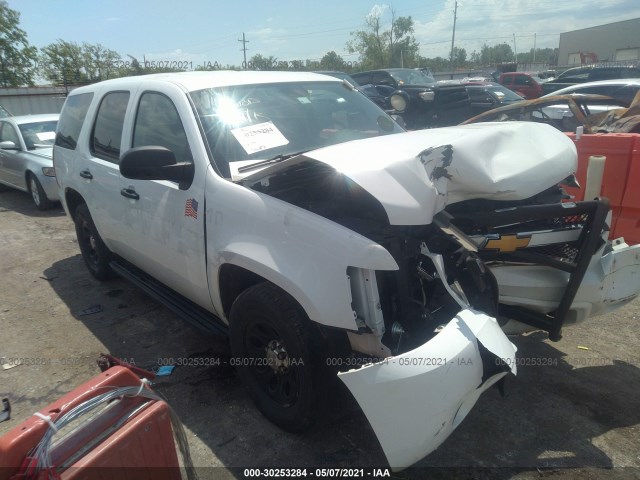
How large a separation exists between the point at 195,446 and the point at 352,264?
1.51 meters

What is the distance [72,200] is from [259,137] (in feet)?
9.81

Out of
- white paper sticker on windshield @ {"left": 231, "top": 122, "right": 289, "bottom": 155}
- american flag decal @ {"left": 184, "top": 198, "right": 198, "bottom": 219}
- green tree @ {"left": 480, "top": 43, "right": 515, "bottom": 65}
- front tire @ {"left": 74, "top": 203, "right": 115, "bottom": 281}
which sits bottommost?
front tire @ {"left": 74, "top": 203, "right": 115, "bottom": 281}

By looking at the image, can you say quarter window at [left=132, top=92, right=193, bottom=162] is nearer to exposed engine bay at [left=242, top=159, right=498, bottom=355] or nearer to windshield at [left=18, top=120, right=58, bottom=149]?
→ exposed engine bay at [left=242, top=159, right=498, bottom=355]

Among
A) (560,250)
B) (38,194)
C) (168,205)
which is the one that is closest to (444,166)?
(560,250)

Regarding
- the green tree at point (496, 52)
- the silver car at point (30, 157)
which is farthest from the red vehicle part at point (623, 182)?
the green tree at point (496, 52)

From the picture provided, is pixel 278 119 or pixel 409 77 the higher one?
pixel 409 77

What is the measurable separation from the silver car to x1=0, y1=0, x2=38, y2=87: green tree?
3727cm

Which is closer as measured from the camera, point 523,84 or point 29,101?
point 523,84

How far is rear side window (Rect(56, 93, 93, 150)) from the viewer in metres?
4.67

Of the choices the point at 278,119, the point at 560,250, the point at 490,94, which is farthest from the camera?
the point at 490,94

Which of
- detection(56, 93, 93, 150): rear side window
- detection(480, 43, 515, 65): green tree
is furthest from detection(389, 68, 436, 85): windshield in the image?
detection(480, 43, 515, 65): green tree

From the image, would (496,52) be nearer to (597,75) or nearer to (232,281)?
(597,75)

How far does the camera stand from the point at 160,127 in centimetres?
344

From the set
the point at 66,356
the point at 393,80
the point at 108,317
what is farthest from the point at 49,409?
the point at 393,80
